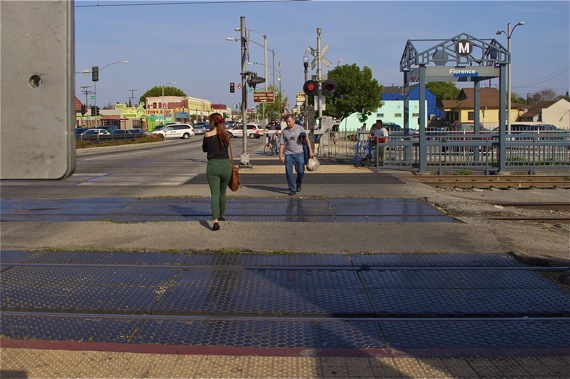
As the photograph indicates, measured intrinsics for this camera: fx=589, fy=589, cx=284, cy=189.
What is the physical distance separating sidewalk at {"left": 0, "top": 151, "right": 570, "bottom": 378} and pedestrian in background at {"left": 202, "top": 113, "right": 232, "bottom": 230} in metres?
0.50

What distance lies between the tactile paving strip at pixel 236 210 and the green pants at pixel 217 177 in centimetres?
105

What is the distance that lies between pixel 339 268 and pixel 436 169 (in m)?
12.2

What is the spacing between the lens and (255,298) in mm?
6109

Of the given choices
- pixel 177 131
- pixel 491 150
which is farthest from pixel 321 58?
pixel 177 131

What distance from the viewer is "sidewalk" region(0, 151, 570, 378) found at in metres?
4.39

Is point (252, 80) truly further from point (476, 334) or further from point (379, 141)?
point (476, 334)

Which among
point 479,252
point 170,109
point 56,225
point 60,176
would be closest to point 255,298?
point 479,252

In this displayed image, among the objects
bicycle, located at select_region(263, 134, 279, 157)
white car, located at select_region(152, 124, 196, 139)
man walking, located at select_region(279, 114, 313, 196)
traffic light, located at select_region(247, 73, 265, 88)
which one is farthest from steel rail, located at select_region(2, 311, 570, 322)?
white car, located at select_region(152, 124, 196, 139)

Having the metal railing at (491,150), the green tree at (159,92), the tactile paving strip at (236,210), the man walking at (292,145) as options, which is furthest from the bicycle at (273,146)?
the green tree at (159,92)

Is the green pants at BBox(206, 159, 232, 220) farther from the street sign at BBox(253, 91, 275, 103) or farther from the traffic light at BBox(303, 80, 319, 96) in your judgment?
the street sign at BBox(253, 91, 275, 103)

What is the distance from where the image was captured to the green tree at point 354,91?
61.9 meters

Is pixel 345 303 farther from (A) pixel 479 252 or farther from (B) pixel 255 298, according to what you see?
(A) pixel 479 252

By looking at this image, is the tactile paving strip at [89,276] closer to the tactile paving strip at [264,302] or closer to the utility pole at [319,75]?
the tactile paving strip at [264,302]

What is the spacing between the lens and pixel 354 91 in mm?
62125
